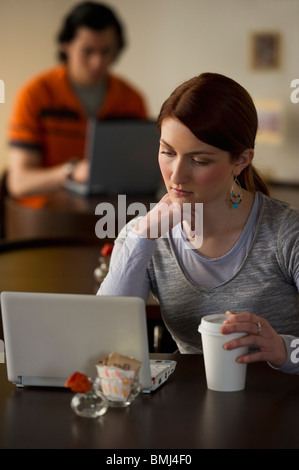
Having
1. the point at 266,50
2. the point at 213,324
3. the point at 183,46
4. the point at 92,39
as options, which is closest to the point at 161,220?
the point at 213,324

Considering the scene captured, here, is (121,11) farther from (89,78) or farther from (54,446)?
(54,446)

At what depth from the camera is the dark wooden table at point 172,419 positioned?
1.26 m

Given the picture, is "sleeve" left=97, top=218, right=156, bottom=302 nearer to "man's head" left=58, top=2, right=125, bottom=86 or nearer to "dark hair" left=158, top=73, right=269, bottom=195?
"dark hair" left=158, top=73, right=269, bottom=195

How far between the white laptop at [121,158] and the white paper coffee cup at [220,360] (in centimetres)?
218

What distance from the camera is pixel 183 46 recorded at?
5.41 metres

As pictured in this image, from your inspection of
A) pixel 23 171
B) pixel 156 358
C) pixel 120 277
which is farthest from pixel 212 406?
Result: pixel 23 171

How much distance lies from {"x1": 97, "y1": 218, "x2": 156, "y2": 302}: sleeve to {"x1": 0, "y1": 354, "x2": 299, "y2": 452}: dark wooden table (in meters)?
0.30

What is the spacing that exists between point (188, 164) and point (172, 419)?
54 centimetres

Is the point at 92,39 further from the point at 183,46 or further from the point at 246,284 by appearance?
the point at 246,284

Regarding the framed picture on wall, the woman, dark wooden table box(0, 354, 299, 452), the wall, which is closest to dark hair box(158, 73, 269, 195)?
the woman

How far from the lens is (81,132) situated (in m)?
4.08

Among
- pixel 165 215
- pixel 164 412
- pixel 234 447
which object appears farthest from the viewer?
pixel 165 215

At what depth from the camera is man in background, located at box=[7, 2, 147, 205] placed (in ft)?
12.7

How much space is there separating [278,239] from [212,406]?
1.58 feet
